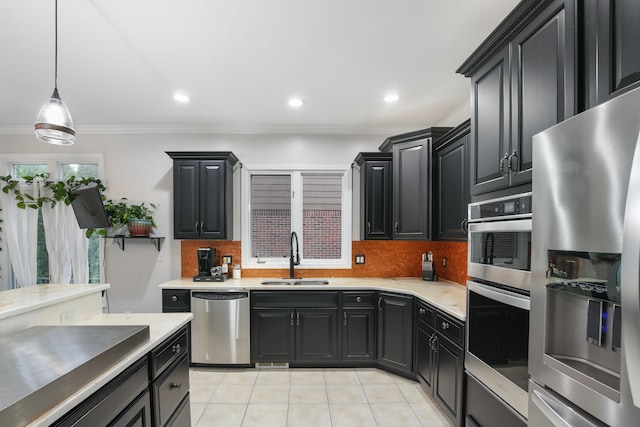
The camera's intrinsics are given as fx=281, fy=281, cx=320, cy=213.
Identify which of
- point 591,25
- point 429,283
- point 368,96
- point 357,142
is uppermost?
point 368,96

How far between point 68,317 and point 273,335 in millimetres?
1801

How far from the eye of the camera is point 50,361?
40.5 inches

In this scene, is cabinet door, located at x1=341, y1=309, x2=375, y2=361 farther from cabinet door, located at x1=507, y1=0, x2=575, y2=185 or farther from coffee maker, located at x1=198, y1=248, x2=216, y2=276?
cabinet door, located at x1=507, y1=0, x2=575, y2=185

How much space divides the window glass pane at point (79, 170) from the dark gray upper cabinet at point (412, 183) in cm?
375

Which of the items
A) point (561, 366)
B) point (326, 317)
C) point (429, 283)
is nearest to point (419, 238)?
point (429, 283)

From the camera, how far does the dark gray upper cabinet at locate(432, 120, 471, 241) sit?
2.37 m

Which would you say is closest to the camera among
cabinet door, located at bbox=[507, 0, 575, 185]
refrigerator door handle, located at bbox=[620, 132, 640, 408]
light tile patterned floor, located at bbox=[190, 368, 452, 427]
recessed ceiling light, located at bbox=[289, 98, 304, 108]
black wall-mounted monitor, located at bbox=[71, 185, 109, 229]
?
refrigerator door handle, located at bbox=[620, 132, 640, 408]

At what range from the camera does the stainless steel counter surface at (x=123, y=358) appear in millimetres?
884

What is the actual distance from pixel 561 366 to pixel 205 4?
2.34 m

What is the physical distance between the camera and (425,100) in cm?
284

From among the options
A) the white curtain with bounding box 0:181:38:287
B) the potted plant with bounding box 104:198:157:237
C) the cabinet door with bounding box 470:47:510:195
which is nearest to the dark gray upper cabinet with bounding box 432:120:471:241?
the cabinet door with bounding box 470:47:510:195

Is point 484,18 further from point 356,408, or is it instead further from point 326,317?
point 356,408

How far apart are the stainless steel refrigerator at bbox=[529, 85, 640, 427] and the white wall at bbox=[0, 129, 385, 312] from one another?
2.88 m

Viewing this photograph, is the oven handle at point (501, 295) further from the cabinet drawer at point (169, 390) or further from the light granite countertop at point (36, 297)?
the light granite countertop at point (36, 297)
